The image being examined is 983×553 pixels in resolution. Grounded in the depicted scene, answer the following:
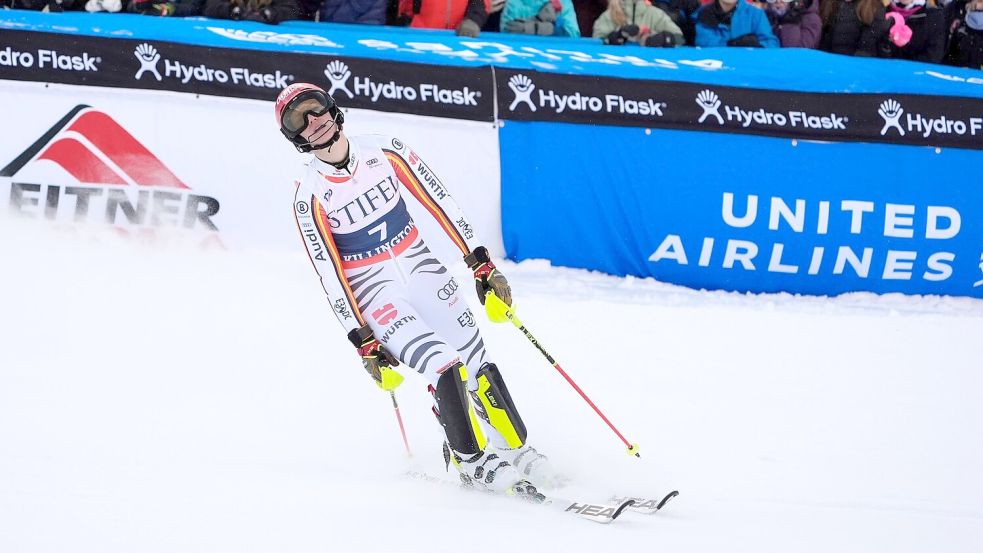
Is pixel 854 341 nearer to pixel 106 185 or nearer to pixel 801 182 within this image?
pixel 801 182

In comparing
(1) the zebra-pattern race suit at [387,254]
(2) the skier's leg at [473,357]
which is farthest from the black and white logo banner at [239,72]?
(2) the skier's leg at [473,357]

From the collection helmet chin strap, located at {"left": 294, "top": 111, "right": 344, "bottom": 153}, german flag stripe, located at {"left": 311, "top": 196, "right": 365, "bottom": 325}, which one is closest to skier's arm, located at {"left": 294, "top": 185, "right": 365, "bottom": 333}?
german flag stripe, located at {"left": 311, "top": 196, "right": 365, "bottom": 325}

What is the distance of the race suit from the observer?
4.33m

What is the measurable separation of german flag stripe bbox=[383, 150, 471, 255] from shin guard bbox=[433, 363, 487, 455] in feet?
2.17

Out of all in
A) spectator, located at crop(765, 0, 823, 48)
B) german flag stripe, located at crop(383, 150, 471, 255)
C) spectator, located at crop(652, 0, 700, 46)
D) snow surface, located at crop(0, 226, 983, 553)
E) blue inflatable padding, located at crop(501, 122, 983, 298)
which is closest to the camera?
snow surface, located at crop(0, 226, 983, 553)

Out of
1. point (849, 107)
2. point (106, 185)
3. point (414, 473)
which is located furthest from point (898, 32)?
point (106, 185)

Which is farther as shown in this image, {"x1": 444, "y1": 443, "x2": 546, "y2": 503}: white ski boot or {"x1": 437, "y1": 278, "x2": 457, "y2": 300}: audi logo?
{"x1": 437, "y1": 278, "x2": 457, "y2": 300}: audi logo

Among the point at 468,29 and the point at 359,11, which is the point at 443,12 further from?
the point at 359,11

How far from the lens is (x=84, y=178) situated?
7348 millimetres

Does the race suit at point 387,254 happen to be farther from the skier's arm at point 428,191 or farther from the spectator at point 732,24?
the spectator at point 732,24

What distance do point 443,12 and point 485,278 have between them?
4281mm

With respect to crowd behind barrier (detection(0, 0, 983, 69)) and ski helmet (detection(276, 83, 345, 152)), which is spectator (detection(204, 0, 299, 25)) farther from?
ski helmet (detection(276, 83, 345, 152))

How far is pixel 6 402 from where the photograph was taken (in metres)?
5.09

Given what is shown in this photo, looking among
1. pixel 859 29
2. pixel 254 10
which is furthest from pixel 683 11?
pixel 254 10
